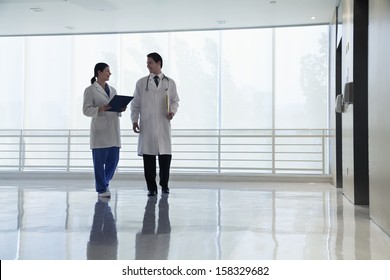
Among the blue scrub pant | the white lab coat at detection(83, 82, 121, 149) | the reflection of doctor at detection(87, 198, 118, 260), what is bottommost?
the reflection of doctor at detection(87, 198, 118, 260)

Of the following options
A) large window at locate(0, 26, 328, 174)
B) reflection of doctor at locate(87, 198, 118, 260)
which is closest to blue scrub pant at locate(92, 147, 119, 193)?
reflection of doctor at locate(87, 198, 118, 260)

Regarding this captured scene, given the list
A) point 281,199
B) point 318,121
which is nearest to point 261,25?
point 318,121

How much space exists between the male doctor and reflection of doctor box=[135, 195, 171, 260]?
80cm

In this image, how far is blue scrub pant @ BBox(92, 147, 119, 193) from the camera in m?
3.36

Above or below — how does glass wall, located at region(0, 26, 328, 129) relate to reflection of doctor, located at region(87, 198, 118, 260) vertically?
above

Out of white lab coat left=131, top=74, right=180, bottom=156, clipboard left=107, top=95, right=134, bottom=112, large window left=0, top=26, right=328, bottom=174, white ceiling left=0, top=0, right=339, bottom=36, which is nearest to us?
clipboard left=107, top=95, right=134, bottom=112

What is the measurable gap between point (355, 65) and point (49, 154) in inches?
221

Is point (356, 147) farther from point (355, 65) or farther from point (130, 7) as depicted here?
point (130, 7)

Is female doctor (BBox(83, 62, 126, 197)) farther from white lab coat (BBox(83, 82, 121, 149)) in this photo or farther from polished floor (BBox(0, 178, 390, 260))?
polished floor (BBox(0, 178, 390, 260))

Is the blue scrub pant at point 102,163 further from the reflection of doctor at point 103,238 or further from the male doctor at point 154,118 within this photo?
the reflection of doctor at point 103,238

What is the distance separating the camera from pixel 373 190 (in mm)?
2285

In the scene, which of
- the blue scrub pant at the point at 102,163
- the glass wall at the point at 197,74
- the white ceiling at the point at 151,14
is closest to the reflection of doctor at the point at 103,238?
the blue scrub pant at the point at 102,163

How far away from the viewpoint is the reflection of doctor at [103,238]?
5.13ft

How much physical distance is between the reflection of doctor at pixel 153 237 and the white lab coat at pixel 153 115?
836mm
